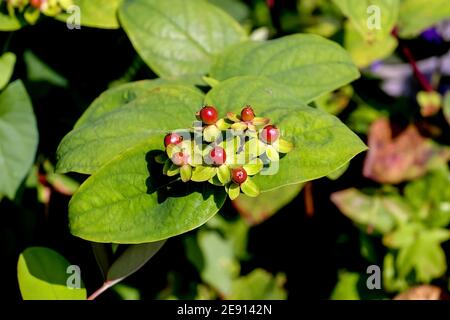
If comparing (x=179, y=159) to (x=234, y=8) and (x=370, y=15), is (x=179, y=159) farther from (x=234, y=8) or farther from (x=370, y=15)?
(x=234, y=8)

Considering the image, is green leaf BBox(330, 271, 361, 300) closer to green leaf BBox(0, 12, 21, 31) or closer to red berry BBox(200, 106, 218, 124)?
red berry BBox(200, 106, 218, 124)

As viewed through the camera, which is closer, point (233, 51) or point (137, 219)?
point (137, 219)

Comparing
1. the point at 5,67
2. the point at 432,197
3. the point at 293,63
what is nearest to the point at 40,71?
the point at 5,67

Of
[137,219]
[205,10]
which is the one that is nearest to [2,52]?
[205,10]

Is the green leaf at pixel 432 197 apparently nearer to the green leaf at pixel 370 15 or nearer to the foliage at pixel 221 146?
the foliage at pixel 221 146

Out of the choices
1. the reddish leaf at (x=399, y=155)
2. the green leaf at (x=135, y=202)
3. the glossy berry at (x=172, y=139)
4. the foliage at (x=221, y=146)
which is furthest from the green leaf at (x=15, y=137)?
the reddish leaf at (x=399, y=155)

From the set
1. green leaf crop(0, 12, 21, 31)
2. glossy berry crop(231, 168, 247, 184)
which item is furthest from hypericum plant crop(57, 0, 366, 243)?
green leaf crop(0, 12, 21, 31)

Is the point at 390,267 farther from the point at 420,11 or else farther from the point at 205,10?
the point at 205,10
